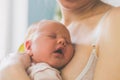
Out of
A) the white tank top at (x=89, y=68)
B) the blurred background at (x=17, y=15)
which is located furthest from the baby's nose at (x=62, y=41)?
the blurred background at (x=17, y=15)

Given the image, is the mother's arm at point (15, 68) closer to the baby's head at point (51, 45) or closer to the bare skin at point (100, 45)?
the baby's head at point (51, 45)

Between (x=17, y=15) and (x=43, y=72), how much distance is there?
2.02 meters

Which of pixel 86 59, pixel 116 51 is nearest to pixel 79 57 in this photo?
pixel 86 59

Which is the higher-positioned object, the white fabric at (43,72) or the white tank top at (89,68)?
the white tank top at (89,68)

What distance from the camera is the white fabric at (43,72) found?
0.95 meters

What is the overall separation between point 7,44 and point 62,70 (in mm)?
1970

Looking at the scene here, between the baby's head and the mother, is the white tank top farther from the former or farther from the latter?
the baby's head

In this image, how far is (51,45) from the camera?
1.04 meters

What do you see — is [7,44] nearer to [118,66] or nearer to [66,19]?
[66,19]

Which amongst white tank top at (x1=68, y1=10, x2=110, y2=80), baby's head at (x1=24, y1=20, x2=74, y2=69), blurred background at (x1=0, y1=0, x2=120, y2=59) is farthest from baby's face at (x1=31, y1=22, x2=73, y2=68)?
blurred background at (x1=0, y1=0, x2=120, y2=59)

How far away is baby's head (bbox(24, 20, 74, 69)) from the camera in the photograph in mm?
1030

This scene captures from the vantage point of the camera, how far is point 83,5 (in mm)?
1201

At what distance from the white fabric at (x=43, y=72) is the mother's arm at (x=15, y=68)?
3 cm

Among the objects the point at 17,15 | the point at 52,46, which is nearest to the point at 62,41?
the point at 52,46
